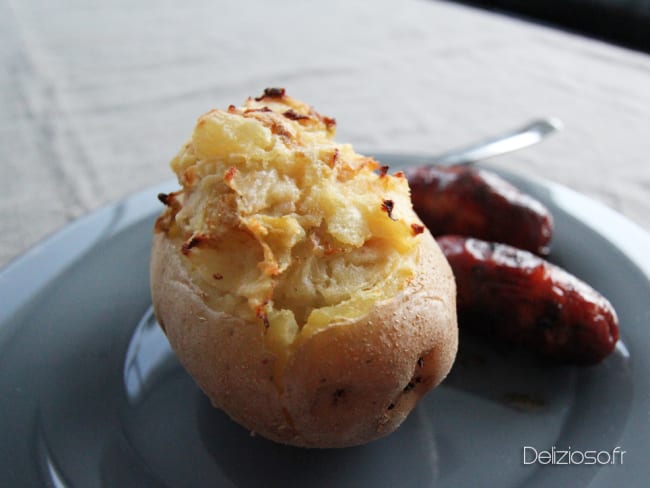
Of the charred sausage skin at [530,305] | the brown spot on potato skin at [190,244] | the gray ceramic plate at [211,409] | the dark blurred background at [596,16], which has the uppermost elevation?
the dark blurred background at [596,16]

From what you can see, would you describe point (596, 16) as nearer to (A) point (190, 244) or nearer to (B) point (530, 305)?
(B) point (530, 305)

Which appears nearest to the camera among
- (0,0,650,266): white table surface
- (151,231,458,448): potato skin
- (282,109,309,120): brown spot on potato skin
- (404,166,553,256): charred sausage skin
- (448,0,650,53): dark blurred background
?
(151,231,458,448): potato skin

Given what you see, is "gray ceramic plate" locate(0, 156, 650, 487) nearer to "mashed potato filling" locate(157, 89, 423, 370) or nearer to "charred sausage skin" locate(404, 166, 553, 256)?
"charred sausage skin" locate(404, 166, 553, 256)

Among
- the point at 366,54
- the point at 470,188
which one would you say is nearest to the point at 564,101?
the point at 366,54

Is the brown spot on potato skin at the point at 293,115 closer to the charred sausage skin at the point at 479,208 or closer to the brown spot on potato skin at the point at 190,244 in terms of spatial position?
the brown spot on potato skin at the point at 190,244

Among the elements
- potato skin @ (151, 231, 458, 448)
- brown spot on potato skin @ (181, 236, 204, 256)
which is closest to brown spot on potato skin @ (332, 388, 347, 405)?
potato skin @ (151, 231, 458, 448)

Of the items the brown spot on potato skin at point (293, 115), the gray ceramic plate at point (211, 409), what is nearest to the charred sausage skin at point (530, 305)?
the gray ceramic plate at point (211, 409)

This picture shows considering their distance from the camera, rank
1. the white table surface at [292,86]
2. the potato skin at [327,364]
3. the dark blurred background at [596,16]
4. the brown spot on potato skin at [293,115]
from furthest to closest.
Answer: the dark blurred background at [596,16], the white table surface at [292,86], the brown spot on potato skin at [293,115], the potato skin at [327,364]
